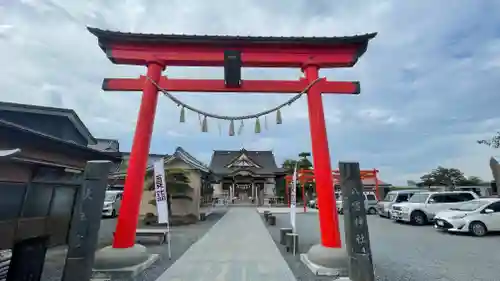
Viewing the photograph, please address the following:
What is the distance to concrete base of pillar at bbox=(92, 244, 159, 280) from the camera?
5.83m

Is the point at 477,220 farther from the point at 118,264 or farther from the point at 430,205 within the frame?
the point at 118,264

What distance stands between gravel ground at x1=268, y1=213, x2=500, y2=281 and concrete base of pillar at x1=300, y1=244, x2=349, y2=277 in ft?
0.66

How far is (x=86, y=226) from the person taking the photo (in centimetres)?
426

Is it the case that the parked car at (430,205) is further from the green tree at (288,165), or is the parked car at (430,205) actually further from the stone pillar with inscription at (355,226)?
the green tree at (288,165)

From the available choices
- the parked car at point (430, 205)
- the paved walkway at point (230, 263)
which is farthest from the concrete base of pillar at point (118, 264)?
the parked car at point (430, 205)

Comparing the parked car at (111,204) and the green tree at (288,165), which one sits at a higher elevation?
the green tree at (288,165)

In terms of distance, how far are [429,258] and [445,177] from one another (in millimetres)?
37469

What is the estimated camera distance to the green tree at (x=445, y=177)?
38.1 metres

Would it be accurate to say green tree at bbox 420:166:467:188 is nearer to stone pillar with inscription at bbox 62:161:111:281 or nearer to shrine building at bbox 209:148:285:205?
shrine building at bbox 209:148:285:205

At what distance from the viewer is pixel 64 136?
10.9 meters

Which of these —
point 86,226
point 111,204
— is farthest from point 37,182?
point 111,204

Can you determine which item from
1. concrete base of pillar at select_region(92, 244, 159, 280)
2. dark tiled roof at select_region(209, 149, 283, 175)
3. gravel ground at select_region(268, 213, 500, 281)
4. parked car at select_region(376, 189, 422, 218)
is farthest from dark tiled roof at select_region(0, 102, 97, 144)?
dark tiled roof at select_region(209, 149, 283, 175)

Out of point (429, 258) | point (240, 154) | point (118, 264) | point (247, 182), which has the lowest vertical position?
point (429, 258)

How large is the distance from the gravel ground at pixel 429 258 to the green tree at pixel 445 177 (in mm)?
30847
